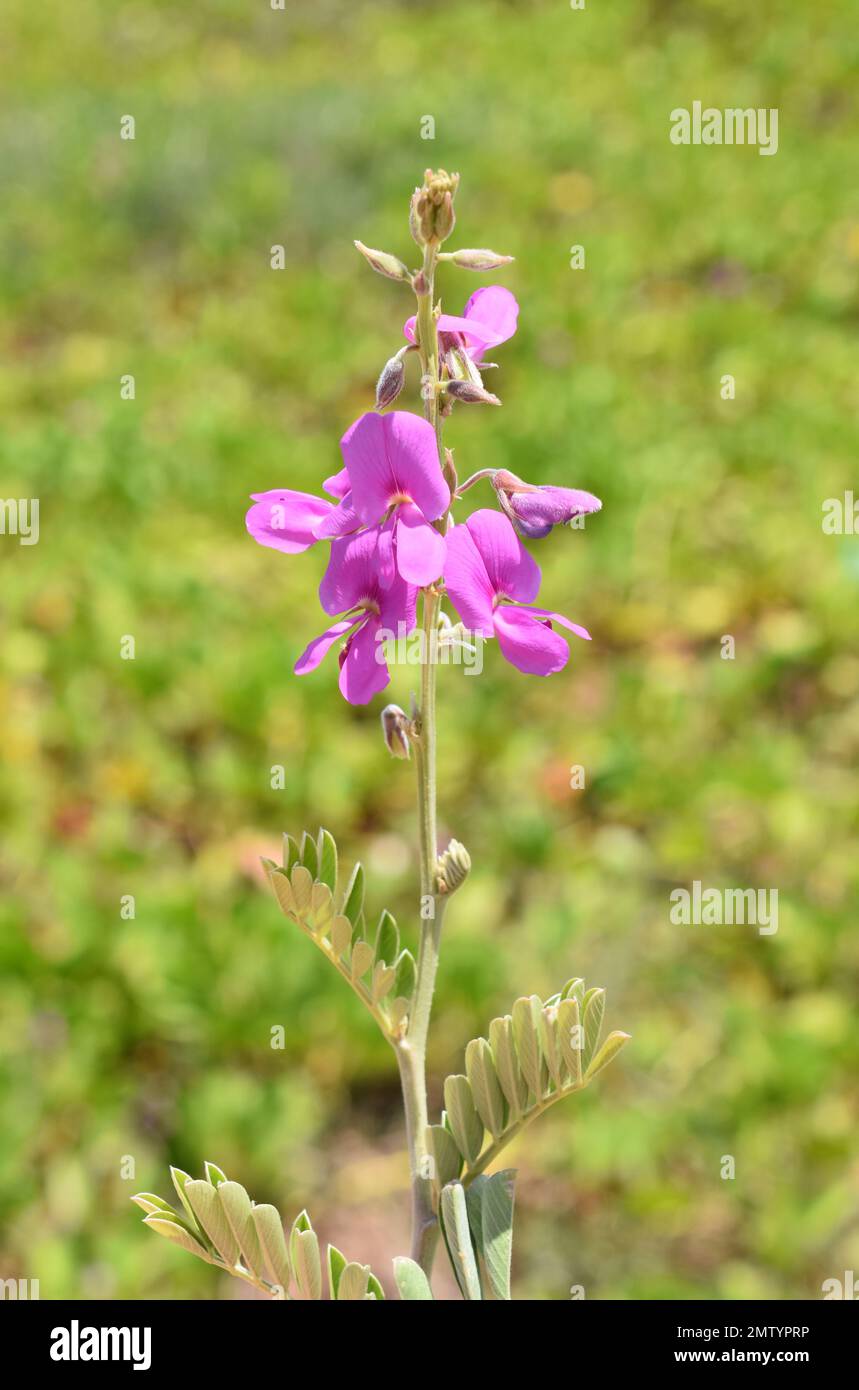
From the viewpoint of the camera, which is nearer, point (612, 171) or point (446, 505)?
point (446, 505)

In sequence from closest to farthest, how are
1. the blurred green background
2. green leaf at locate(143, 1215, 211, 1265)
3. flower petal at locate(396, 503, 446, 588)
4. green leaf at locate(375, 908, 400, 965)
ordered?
flower petal at locate(396, 503, 446, 588), green leaf at locate(143, 1215, 211, 1265), green leaf at locate(375, 908, 400, 965), the blurred green background

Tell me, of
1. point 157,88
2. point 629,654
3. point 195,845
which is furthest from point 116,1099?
point 157,88

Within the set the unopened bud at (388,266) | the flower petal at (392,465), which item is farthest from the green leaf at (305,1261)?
the unopened bud at (388,266)

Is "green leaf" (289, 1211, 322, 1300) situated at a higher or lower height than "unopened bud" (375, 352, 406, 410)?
lower

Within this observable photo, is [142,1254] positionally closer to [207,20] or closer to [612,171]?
[612,171]

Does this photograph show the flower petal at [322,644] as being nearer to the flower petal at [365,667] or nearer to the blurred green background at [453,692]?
the flower petal at [365,667]

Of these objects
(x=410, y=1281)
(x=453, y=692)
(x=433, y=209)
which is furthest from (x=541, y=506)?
(x=453, y=692)

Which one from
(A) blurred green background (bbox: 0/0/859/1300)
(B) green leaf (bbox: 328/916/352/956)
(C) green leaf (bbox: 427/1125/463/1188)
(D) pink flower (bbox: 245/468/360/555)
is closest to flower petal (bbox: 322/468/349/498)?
(D) pink flower (bbox: 245/468/360/555)

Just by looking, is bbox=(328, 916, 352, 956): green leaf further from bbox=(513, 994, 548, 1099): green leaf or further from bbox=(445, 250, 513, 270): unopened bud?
bbox=(445, 250, 513, 270): unopened bud
